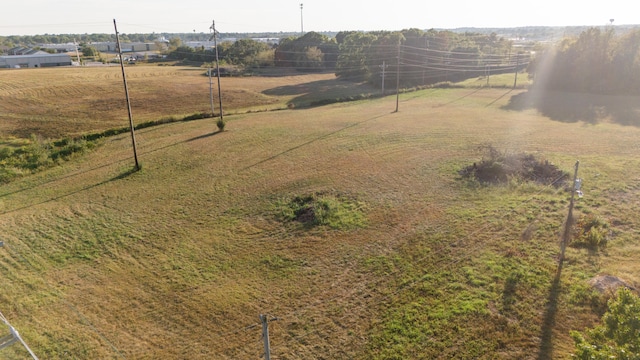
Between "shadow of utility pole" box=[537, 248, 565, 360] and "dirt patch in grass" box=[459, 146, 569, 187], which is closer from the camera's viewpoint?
"shadow of utility pole" box=[537, 248, 565, 360]

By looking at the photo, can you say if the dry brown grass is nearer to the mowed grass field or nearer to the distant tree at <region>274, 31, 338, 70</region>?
the mowed grass field

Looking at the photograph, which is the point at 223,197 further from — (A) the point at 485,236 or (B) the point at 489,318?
(B) the point at 489,318

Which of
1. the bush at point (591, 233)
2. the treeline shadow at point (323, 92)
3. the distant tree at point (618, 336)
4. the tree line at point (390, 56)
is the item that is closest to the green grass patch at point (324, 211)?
the bush at point (591, 233)

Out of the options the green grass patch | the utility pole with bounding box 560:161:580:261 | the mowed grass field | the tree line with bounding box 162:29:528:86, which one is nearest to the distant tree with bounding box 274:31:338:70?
the tree line with bounding box 162:29:528:86

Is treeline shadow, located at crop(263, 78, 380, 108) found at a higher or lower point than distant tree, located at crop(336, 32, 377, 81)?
lower

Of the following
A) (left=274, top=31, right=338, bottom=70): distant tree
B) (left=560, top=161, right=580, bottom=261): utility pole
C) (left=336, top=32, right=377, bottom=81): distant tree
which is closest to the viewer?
(left=560, top=161, right=580, bottom=261): utility pole

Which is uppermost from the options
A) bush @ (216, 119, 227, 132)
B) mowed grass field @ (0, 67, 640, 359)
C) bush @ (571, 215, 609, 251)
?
bush @ (216, 119, 227, 132)

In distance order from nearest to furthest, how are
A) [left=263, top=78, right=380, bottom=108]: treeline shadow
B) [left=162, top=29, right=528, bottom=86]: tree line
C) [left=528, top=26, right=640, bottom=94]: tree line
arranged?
[left=528, top=26, right=640, bottom=94]: tree line, [left=263, top=78, right=380, bottom=108]: treeline shadow, [left=162, top=29, right=528, bottom=86]: tree line

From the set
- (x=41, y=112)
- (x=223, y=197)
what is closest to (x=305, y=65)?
(x=41, y=112)
